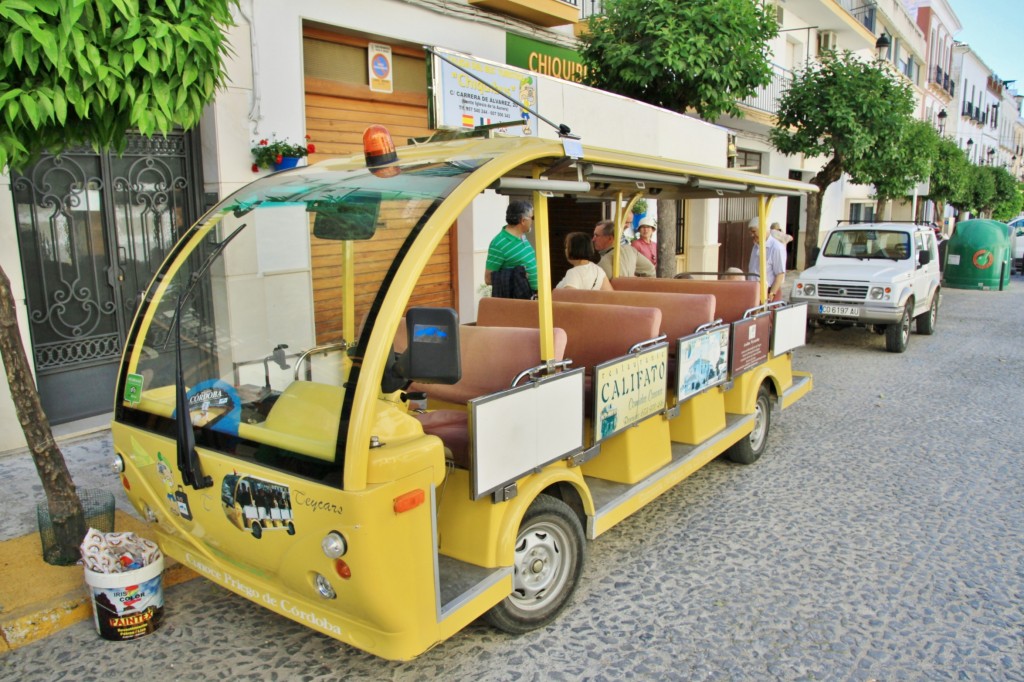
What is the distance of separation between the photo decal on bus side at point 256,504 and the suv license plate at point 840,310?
9458 millimetres

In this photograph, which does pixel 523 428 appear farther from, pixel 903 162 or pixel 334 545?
pixel 903 162

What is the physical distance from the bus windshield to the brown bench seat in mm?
659

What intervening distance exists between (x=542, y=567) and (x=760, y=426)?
307 centimetres

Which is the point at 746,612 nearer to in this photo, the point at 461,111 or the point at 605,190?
the point at 605,190

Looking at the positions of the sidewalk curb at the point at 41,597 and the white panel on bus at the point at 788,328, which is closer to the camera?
the sidewalk curb at the point at 41,597

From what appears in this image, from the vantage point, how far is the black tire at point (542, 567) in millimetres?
3262

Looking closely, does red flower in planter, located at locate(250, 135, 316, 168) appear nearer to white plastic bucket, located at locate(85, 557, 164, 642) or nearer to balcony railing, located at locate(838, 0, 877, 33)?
white plastic bucket, located at locate(85, 557, 164, 642)

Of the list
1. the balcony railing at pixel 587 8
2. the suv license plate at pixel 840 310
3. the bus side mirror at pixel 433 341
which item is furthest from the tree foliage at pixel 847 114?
the bus side mirror at pixel 433 341

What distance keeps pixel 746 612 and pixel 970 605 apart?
3.60ft

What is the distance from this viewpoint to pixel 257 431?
2.87 meters

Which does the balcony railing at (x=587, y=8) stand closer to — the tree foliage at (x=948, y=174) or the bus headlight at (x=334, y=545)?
the bus headlight at (x=334, y=545)

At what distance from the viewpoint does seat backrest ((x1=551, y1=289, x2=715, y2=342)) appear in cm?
512

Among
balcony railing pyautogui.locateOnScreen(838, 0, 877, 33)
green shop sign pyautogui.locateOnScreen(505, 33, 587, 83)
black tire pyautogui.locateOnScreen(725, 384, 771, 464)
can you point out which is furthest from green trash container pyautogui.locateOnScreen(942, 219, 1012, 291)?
black tire pyautogui.locateOnScreen(725, 384, 771, 464)

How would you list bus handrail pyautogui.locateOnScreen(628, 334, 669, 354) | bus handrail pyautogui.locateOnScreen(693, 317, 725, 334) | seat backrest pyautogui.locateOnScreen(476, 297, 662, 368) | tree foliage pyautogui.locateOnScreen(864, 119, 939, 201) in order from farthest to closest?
1. tree foliage pyautogui.locateOnScreen(864, 119, 939, 201)
2. bus handrail pyautogui.locateOnScreen(693, 317, 725, 334)
3. seat backrest pyautogui.locateOnScreen(476, 297, 662, 368)
4. bus handrail pyautogui.locateOnScreen(628, 334, 669, 354)
